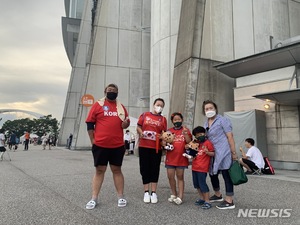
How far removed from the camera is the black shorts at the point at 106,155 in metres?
4.45

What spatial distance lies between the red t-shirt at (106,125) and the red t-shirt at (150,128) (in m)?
0.49

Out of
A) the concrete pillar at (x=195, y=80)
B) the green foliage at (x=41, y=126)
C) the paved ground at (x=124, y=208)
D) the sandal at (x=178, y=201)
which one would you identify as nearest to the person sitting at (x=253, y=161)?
the paved ground at (x=124, y=208)

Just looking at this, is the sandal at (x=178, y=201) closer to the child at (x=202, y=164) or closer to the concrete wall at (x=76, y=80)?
the child at (x=202, y=164)

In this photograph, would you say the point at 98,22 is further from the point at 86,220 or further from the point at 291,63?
the point at 86,220

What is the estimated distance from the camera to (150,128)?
4.88 meters

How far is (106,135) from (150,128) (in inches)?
33.8

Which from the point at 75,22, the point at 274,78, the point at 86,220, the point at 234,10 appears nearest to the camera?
the point at 86,220

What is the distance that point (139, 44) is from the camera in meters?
24.5

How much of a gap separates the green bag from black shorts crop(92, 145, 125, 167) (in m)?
1.88

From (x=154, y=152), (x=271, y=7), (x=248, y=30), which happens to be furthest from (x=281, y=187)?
(x=271, y=7)

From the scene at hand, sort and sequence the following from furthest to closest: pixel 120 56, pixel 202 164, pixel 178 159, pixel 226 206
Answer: pixel 120 56, pixel 178 159, pixel 202 164, pixel 226 206

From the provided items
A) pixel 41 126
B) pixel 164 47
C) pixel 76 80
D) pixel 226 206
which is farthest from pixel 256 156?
pixel 41 126

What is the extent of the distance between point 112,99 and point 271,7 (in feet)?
45.1

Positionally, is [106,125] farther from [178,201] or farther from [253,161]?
[253,161]
